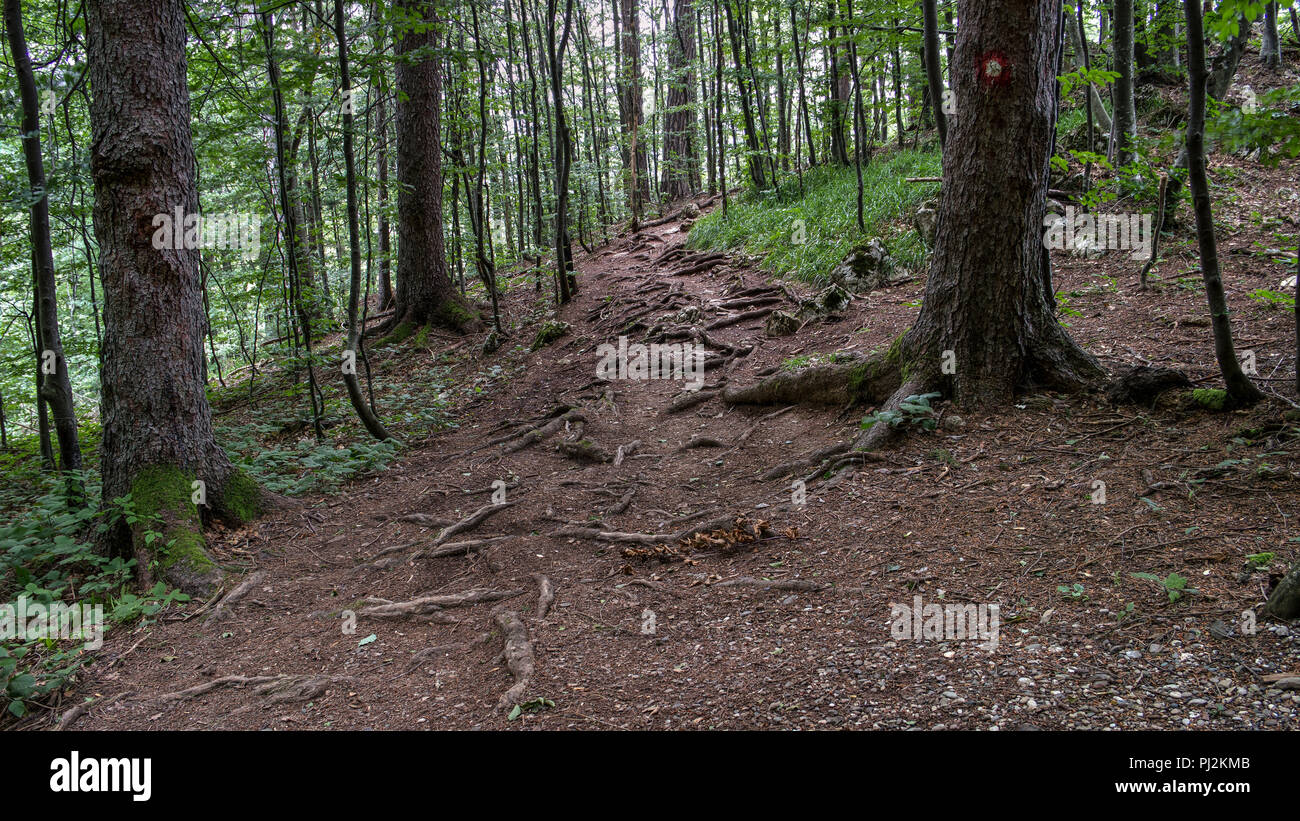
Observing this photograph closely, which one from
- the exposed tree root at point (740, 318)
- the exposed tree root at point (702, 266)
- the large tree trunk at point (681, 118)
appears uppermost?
the large tree trunk at point (681, 118)

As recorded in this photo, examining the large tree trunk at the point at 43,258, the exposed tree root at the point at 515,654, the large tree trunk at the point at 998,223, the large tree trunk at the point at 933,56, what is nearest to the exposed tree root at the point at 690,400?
the large tree trunk at the point at 998,223

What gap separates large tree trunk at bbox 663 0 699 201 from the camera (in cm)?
1950

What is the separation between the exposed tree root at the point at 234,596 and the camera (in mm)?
4539

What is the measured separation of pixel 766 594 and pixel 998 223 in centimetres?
318

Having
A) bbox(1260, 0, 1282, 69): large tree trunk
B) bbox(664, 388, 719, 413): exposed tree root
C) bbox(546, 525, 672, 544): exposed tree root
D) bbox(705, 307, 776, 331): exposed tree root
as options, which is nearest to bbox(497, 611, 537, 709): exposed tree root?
bbox(546, 525, 672, 544): exposed tree root

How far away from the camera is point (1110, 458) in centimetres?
414

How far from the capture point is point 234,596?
475 centimetres

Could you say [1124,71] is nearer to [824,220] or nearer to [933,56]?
[933,56]

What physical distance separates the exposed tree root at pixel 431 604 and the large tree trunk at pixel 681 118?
16810 millimetres

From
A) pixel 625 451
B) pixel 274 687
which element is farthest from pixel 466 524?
pixel 274 687

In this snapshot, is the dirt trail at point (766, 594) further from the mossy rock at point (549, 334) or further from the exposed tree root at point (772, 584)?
the mossy rock at point (549, 334)

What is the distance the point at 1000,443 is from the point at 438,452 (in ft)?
19.3

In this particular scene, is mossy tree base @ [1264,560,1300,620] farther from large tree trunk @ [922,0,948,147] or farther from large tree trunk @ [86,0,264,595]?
large tree trunk @ [86,0,264,595]
